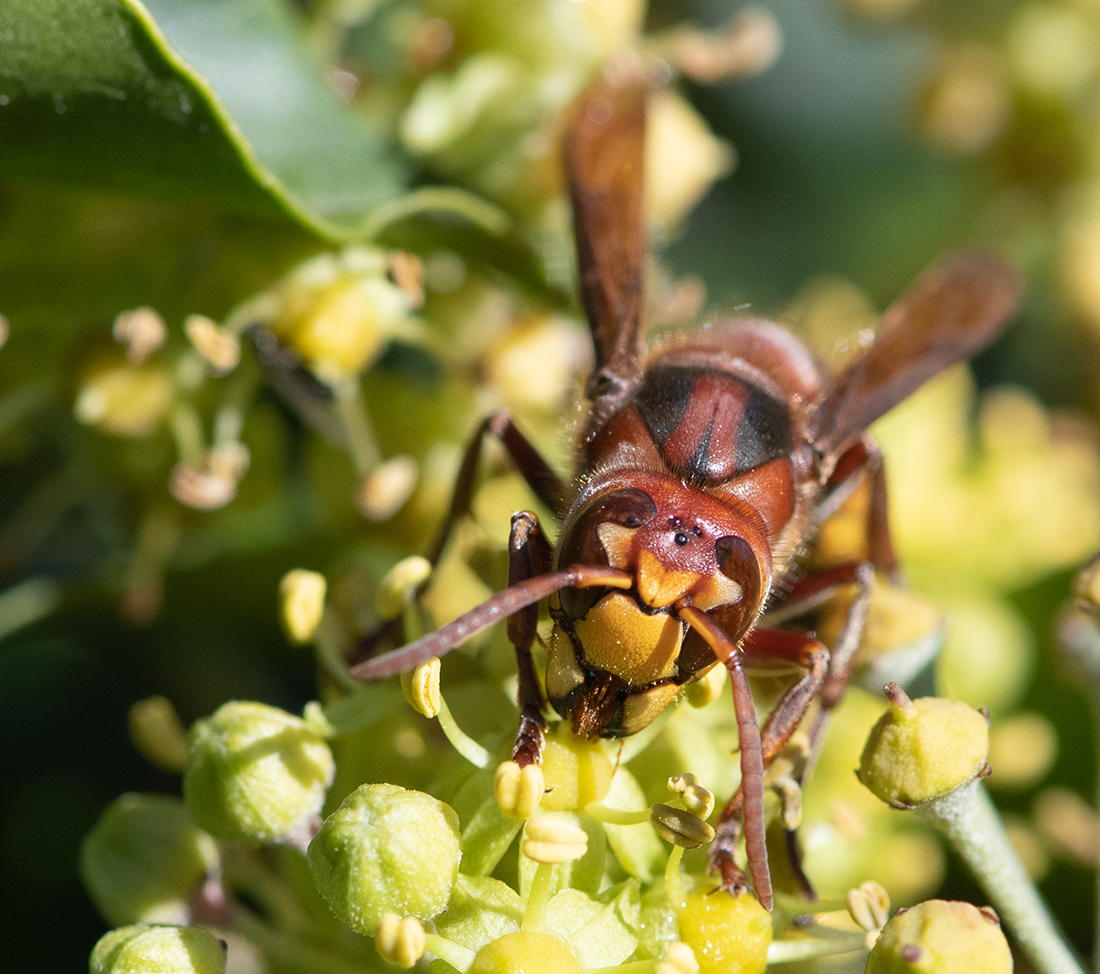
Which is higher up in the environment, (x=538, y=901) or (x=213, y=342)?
(x=213, y=342)

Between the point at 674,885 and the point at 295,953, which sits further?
the point at 295,953

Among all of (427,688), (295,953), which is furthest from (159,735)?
(427,688)

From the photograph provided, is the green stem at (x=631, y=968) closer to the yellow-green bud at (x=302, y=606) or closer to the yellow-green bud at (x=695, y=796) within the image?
the yellow-green bud at (x=695, y=796)

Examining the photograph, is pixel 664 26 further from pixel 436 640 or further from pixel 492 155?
pixel 436 640

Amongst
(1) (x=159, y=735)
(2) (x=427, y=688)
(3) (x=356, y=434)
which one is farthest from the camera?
(3) (x=356, y=434)

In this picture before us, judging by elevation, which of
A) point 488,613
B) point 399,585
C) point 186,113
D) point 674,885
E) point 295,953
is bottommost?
point 295,953

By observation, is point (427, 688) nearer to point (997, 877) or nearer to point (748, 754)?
point (748, 754)
